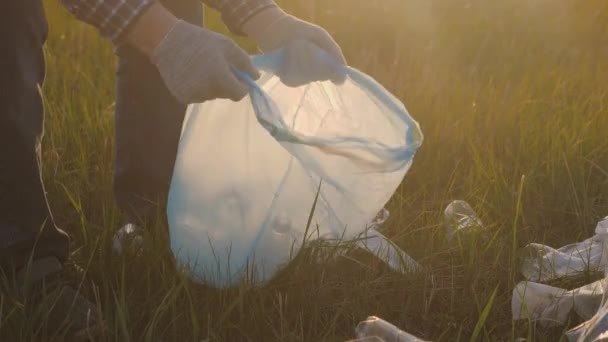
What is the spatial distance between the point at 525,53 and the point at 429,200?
1.53 metres

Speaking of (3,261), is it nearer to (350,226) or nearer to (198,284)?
(198,284)

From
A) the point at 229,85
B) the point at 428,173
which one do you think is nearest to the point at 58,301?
the point at 229,85

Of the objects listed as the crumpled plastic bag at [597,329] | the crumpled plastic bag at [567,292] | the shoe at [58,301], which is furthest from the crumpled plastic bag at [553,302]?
the shoe at [58,301]

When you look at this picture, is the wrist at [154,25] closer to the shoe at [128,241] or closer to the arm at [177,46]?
the arm at [177,46]

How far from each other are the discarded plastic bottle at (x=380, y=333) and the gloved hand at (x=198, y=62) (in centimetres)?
45

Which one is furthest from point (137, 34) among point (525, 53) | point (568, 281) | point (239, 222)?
point (525, 53)

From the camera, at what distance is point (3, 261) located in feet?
4.79

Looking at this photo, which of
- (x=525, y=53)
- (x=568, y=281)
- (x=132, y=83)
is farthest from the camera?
(x=525, y=53)

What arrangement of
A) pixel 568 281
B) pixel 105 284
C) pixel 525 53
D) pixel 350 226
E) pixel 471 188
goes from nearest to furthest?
pixel 105 284, pixel 568 281, pixel 350 226, pixel 471 188, pixel 525 53

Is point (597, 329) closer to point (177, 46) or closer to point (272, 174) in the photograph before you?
point (272, 174)

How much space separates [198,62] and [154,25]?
0.12 meters

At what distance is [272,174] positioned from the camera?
1721 mm

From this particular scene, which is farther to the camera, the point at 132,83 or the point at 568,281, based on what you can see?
the point at 132,83

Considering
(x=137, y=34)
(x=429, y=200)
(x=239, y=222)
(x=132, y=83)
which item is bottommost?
(x=429, y=200)
